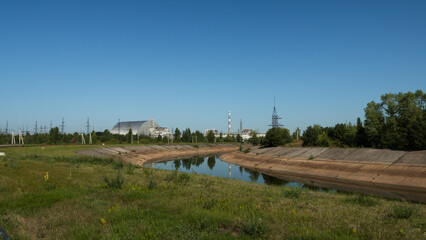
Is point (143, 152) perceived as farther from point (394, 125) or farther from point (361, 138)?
point (394, 125)

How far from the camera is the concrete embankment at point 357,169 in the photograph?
32.5 metres

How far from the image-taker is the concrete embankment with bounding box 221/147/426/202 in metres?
32.5

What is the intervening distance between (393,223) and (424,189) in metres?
27.5

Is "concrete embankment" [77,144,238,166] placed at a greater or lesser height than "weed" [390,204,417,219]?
lesser

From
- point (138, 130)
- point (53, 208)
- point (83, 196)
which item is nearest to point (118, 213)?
point (53, 208)

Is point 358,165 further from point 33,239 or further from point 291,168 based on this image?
point 33,239

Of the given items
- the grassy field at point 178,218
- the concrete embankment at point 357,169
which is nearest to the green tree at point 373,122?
the concrete embankment at point 357,169

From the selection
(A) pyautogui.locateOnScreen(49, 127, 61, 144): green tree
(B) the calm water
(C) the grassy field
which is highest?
(A) pyautogui.locateOnScreen(49, 127, 61, 144): green tree

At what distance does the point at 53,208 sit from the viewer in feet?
34.8

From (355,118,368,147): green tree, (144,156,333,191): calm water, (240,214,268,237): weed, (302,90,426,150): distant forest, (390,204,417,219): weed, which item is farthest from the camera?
(355,118,368,147): green tree

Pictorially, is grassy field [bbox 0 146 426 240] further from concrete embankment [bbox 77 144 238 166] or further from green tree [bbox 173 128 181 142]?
green tree [bbox 173 128 181 142]

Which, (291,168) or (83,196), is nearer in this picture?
(83,196)

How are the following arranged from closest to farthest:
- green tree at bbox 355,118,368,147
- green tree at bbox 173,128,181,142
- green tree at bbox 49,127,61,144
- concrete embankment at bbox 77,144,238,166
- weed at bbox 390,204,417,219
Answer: weed at bbox 390,204,417,219, green tree at bbox 355,118,368,147, concrete embankment at bbox 77,144,238,166, green tree at bbox 49,127,61,144, green tree at bbox 173,128,181,142

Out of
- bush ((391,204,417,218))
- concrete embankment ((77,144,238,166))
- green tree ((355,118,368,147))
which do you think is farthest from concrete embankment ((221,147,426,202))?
concrete embankment ((77,144,238,166))
